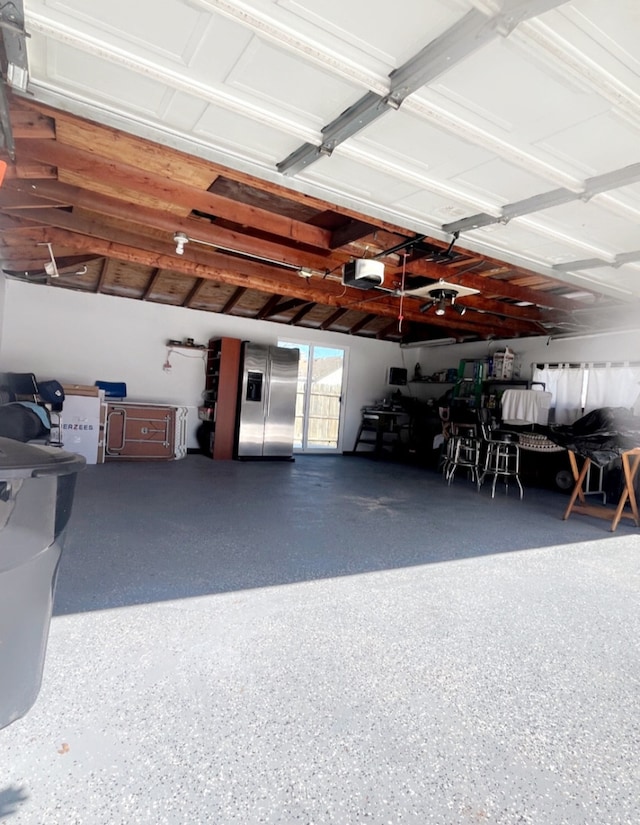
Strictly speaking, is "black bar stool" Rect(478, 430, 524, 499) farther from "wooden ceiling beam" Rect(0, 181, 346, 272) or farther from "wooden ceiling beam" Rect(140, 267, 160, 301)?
"wooden ceiling beam" Rect(140, 267, 160, 301)

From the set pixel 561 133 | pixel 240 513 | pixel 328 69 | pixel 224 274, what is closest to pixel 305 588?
pixel 240 513

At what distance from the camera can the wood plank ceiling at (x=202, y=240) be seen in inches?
111

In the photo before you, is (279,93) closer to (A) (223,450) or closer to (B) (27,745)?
(B) (27,745)

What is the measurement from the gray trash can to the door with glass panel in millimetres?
7965

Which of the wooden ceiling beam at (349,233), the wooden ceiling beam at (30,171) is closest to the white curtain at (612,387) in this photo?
the wooden ceiling beam at (349,233)

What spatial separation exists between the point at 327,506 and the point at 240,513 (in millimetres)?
991

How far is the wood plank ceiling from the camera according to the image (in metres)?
2.81

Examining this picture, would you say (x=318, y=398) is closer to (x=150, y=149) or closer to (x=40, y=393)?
(x=40, y=393)

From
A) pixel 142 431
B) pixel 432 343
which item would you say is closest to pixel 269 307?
pixel 142 431

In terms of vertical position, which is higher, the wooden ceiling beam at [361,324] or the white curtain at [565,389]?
the wooden ceiling beam at [361,324]

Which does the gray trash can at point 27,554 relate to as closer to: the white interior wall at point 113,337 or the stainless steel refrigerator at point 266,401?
the stainless steel refrigerator at point 266,401

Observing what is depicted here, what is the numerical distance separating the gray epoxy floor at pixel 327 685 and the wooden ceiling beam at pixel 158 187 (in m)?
2.50

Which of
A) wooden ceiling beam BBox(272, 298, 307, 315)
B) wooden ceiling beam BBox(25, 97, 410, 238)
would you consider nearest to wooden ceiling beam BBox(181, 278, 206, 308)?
wooden ceiling beam BBox(272, 298, 307, 315)

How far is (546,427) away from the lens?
6.64 m
